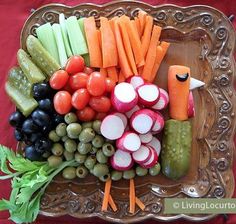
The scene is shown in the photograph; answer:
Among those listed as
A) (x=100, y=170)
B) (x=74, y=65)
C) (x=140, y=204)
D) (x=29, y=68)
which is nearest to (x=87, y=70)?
(x=74, y=65)

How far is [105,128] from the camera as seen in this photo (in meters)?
1.21

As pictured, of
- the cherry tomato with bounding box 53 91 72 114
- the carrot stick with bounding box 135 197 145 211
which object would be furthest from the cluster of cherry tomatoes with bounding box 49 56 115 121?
the carrot stick with bounding box 135 197 145 211

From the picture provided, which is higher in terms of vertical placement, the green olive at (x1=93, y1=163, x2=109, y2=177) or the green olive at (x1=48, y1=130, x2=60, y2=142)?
the green olive at (x1=48, y1=130, x2=60, y2=142)

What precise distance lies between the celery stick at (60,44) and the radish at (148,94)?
20 cm

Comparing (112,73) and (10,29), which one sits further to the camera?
(10,29)

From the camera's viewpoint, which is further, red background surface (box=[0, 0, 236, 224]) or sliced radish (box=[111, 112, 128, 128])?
red background surface (box=[0, 0, 236, 224])

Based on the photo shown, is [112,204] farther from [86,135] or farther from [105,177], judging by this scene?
[86,135]

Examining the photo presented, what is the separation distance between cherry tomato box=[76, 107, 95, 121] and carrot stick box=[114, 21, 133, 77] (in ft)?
0.42

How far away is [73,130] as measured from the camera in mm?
1200

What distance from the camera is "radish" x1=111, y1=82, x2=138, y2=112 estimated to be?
Answer: 1205 millimetres

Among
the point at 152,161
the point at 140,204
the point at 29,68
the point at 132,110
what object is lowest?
the point at 140,204

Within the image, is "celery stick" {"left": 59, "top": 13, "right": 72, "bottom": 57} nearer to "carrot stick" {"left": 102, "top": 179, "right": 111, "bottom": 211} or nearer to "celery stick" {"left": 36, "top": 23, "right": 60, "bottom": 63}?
"celery stick" {"left": 36, "top": 23, "right": 60, "bottom": 63}

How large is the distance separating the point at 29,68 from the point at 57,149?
21 centimetres

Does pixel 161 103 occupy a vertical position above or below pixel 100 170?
above
